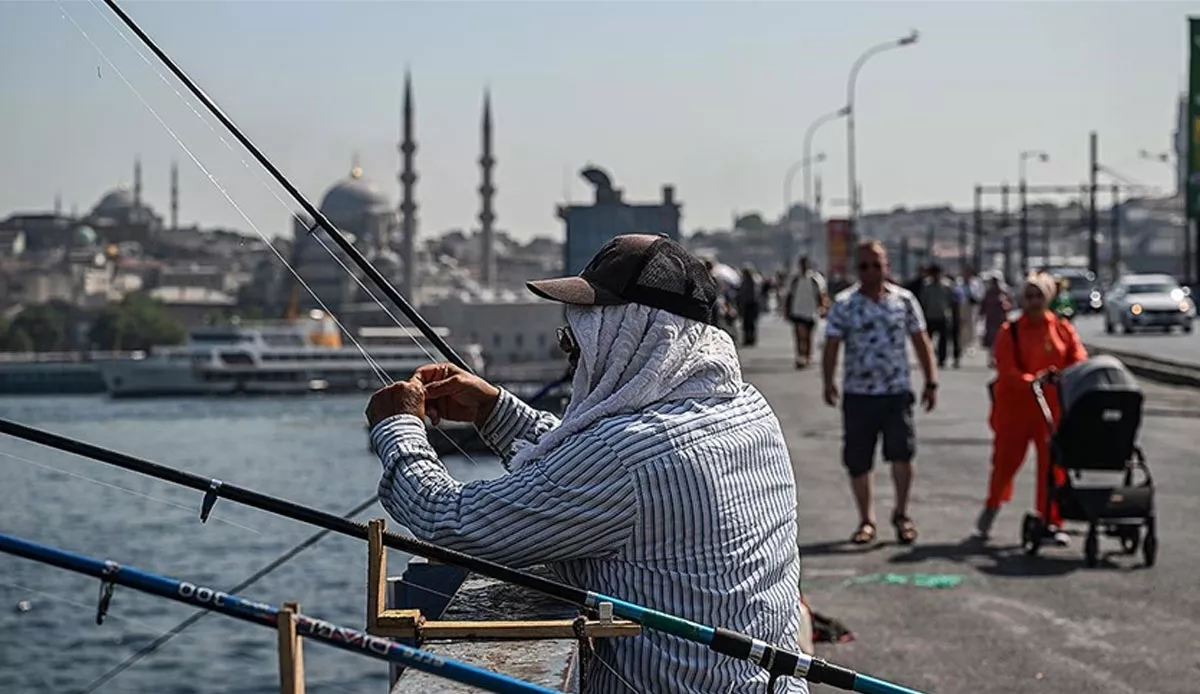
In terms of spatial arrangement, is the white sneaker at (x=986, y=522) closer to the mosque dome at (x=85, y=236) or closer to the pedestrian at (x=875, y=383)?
the pedestrian at (x=875, y=383)

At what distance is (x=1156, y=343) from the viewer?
41.2 m

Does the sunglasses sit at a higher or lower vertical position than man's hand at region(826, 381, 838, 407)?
higher

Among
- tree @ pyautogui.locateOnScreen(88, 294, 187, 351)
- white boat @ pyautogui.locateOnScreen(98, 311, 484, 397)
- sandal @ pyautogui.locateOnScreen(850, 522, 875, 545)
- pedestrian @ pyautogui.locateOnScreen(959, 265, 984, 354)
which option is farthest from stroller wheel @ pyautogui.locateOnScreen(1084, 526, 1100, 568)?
tree @ pyautogui.locateOnScreen(88, 294, 187, 351)

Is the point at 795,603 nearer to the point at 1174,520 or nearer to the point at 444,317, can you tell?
the point at 1174,520

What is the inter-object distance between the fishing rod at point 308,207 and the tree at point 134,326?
139941 millimetres

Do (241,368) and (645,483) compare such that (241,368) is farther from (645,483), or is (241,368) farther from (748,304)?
(645,483)

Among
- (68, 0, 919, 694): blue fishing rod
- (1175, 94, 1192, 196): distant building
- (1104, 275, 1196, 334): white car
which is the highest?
(1175, 94, 1192, 196): distant building

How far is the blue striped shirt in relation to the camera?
3.61 metres

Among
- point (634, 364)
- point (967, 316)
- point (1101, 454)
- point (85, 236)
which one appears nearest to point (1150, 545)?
point (1101, 454)

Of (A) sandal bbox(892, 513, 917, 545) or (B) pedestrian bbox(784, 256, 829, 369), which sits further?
(B) pedestrian bbox(784, 256, 829, 369)

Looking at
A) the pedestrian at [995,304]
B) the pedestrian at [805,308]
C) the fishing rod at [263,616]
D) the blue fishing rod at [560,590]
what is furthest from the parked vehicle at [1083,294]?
the fishing rod at [263,616]

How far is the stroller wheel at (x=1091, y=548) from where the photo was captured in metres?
10.6

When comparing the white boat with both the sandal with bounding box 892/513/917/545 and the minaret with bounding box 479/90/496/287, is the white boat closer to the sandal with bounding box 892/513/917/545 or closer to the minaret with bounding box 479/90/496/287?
the minaret with bounding box 479/90/496/287

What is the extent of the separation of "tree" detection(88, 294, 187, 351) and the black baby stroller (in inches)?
5310
